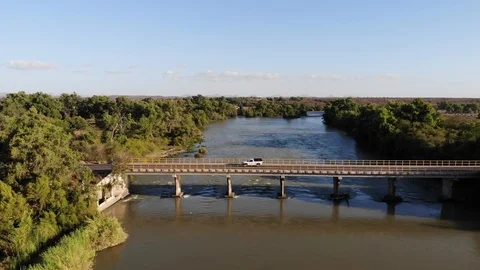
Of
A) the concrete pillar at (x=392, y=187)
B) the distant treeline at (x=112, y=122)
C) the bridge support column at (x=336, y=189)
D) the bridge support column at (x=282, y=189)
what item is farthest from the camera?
the distant treeline at (x=112, y=122)

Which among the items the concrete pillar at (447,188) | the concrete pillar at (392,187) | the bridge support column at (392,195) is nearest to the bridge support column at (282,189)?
the bridge support column at (392,195)

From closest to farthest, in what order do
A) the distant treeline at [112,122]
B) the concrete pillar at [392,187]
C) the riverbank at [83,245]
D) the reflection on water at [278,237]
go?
the riverbank at [83,245] → the reflection on water at [278,237] → the concrete pillar at [392,187] → the distant treeline at [112,122]

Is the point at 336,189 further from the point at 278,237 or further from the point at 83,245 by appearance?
the point at 83,245

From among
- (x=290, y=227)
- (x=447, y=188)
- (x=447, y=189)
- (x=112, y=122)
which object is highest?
(x=112, y=122)

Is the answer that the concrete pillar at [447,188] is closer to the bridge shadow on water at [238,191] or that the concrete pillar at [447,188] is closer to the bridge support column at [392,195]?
the bridge support column at [392,195]

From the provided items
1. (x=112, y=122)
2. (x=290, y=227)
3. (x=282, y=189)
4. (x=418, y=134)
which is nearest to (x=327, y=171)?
(x=282, y=189)

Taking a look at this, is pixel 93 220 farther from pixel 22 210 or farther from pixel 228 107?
pixel 228 107

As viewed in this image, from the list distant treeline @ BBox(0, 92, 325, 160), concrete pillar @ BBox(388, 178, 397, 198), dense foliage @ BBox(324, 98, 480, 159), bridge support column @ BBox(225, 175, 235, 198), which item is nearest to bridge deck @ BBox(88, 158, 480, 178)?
bridge support column @ BBox(225, 175, 235, 198)

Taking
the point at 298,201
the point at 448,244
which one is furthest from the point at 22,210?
the point at 448,244
